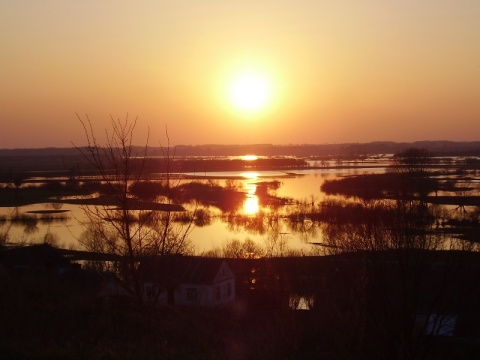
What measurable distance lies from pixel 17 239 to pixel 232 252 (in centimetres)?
Result: 1018

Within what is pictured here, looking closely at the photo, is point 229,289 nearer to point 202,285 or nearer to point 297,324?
point 202,285

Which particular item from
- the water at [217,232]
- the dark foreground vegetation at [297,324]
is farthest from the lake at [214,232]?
the dark foreground vegetation at [297,324]

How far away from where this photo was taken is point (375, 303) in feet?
18.1

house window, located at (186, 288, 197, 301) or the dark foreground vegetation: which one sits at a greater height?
the dark foreground vegetation

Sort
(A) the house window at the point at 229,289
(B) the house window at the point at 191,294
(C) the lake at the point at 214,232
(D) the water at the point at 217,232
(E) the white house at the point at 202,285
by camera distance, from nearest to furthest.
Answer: (E) the white house at the point at 202,285
(B) the house window at the point at 191,294
(A) the house window at the point at 229,289
(D) the water at the point at 217,232
(C) the lake at the point at 214,232

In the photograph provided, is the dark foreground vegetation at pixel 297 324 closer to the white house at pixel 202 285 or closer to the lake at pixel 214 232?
the white house at pixel 202 285

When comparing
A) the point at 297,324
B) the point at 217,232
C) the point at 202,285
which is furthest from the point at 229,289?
the point at 297,324

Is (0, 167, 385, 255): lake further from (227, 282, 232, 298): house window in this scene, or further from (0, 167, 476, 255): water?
(227, 282, 232, 298): house window

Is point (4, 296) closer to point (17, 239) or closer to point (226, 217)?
point (17, 239)

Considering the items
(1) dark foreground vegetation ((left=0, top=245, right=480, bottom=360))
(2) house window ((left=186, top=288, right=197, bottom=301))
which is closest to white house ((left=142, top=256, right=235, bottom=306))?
(2) house window ((left=186, top=288, right=197, bottom=301))

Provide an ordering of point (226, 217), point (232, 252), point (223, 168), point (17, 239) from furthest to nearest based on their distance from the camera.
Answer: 1. point (223, 168)
2. point (226, 217)
3. point (17, 239)
4. point (232, 252)

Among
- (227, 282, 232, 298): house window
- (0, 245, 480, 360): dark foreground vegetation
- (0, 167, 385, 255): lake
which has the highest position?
(0, 245, 480, 360): dark foreground vegetation

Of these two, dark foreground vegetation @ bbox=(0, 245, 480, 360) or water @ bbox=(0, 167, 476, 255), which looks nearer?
dark foreground vegetation @ bbox=(0, 245, 480, 360)

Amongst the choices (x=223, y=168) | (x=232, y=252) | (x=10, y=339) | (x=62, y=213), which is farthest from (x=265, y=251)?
(x=223, y=168)
